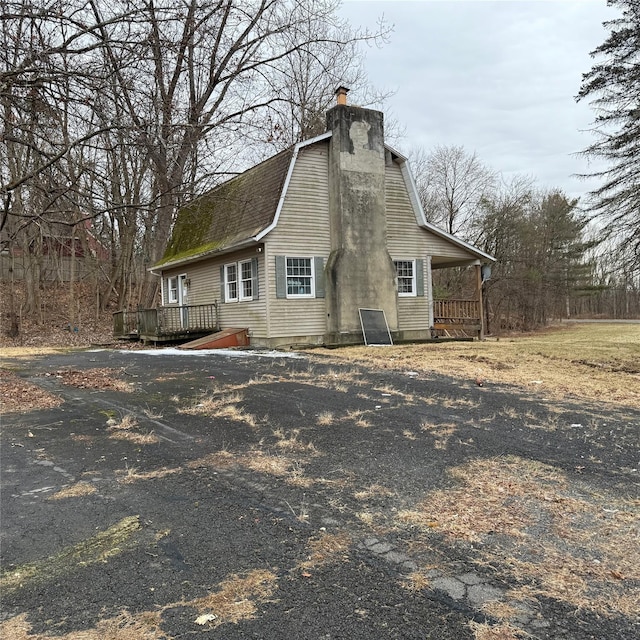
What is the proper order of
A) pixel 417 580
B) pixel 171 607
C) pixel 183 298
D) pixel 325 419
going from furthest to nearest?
pixel 183 298 → pixel 325 419 → pixel 417 580 → pixel 171 607

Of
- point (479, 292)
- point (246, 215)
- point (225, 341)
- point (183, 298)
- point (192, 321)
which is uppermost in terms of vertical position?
point (246, 215)

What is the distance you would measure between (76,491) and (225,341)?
12.4 meters

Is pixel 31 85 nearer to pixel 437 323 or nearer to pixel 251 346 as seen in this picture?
pixel 251 346

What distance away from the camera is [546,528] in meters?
2.95

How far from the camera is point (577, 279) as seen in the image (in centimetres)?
3781

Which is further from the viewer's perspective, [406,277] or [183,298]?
[183,298]

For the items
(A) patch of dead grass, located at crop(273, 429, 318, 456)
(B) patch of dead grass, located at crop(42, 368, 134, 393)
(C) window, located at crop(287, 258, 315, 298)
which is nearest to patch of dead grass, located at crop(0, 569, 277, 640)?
(A) patch of dead grass, located at crop(273, 429, 318, 456)

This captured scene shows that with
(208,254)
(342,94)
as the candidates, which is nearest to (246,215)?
(208,254)

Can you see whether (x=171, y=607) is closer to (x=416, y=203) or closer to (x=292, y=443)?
(x=292, y=443)

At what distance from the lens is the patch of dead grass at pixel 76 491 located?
11.5 feet

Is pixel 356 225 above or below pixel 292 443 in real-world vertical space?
above

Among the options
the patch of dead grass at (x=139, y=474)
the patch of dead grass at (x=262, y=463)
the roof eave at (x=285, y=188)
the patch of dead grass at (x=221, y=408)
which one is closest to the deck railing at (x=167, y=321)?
the roof eave at (x=285, y=188)

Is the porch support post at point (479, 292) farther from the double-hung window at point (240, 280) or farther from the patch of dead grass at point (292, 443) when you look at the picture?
the patch of dead grass at point (292, 443)

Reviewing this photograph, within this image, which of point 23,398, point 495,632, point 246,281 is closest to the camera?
point 495,632
